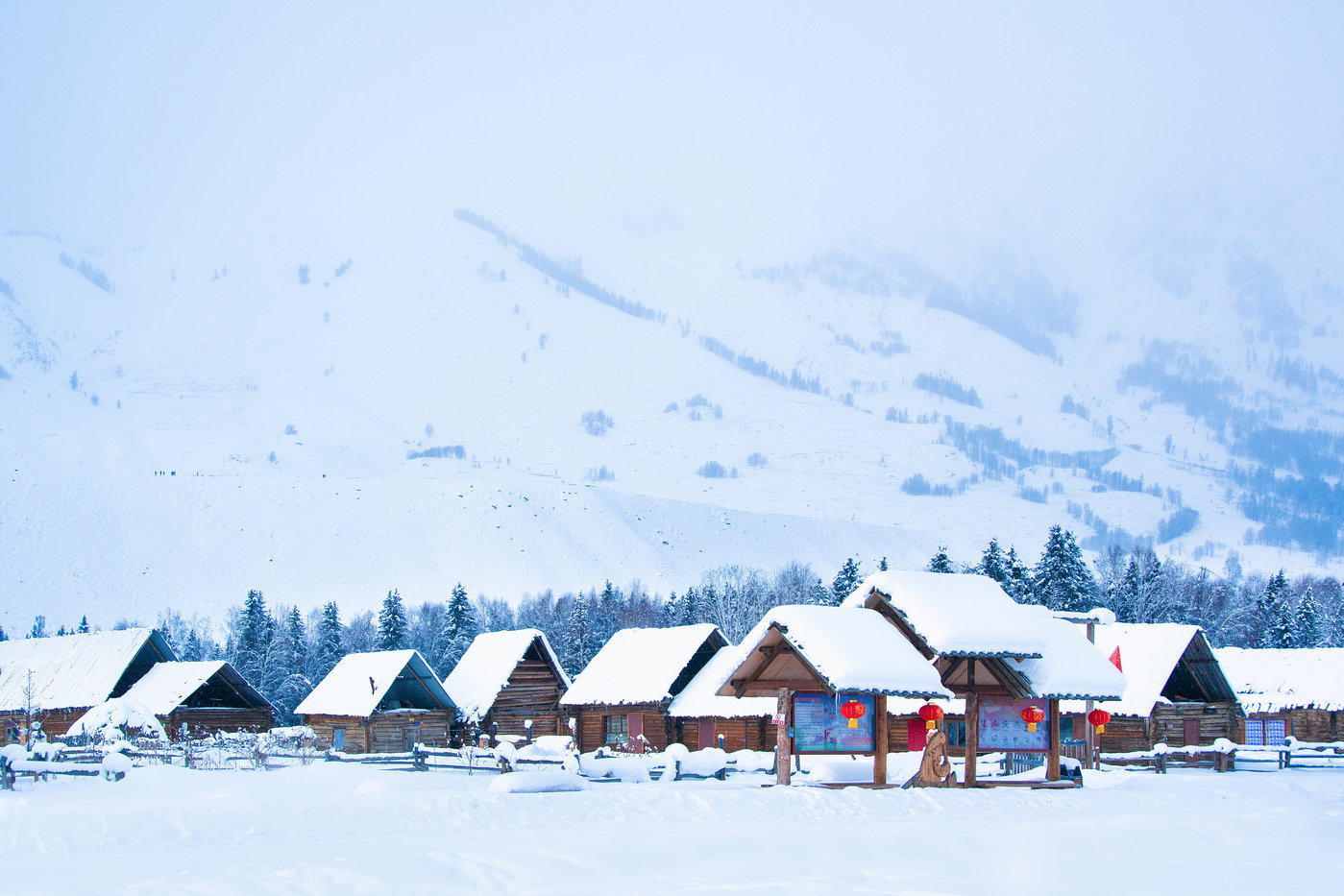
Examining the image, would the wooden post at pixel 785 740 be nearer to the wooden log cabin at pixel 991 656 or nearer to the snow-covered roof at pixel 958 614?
the wooden log cabin at pixel 991 656

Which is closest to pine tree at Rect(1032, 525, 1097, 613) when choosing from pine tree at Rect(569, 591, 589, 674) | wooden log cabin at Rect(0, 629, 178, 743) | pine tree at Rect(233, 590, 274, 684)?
pine tree at Rect(569, 591, 589, 674)

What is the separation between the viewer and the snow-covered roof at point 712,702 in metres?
50.2

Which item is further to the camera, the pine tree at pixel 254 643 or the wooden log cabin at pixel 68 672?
the pine tree at pixel 254 643

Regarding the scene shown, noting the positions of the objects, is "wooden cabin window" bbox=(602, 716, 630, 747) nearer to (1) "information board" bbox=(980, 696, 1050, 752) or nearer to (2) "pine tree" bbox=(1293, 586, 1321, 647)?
(1) "information board" bbox=(980, 696, 1050, 752)

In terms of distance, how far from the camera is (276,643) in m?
84.5

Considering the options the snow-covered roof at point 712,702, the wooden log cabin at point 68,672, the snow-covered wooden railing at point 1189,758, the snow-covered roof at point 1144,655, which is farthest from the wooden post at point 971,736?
the wooden log cabin at point 68,672

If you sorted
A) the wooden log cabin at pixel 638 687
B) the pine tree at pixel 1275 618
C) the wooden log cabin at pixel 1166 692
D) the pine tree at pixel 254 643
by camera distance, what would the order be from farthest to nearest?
the pine tree at pixel 254 643 < the pine tree at pixel 1275 618 < the wooden log cabin at pixel 638 687 < the wooden log cabin at pixel 1166 692

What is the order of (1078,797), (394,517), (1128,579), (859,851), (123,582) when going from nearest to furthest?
(859,851) < (1078,797) < (1128,579) < (123,582) < (394,517)

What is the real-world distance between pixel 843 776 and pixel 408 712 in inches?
1161

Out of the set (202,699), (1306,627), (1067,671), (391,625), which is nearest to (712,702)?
(1067,671)

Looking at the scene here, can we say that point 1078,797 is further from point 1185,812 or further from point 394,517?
point 394,517

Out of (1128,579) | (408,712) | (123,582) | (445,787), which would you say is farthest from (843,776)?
(123,582)

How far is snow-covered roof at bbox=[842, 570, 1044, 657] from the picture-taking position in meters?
32.0

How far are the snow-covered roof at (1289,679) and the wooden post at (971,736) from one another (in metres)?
28.0
